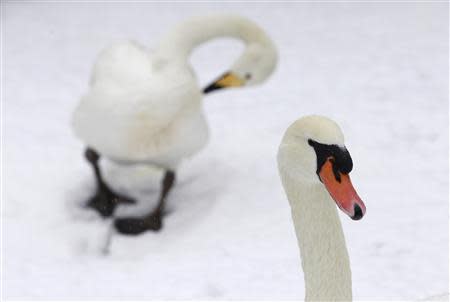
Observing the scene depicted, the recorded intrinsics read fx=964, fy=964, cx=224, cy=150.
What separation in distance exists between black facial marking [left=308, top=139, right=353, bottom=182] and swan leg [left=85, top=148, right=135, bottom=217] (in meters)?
3.08

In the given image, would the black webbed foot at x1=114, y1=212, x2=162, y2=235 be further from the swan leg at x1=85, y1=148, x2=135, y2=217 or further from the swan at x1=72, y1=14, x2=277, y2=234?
the swan leg at x1=85, y1=148, x2=135, y2=217

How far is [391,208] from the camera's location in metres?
5.39

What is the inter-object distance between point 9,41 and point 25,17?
624 mm

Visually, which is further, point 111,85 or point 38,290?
point 111,85

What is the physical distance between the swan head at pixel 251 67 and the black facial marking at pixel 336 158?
3.07 m

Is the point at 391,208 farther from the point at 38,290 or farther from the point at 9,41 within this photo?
the point at 9,41

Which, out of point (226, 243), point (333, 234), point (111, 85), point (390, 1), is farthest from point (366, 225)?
point (390, 1)

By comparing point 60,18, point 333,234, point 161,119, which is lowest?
point 60,18

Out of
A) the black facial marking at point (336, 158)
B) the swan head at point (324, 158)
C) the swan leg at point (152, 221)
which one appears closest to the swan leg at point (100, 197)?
the swan leg at point (152, 221)

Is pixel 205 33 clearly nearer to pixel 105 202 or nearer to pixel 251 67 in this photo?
pixel 251 67

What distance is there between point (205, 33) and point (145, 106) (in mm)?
810

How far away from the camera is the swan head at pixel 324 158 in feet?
8.48

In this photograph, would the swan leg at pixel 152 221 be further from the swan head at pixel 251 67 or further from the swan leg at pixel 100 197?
the swan head at pixel 251 67

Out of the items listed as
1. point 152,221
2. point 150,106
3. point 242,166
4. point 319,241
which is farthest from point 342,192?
point 242,166
